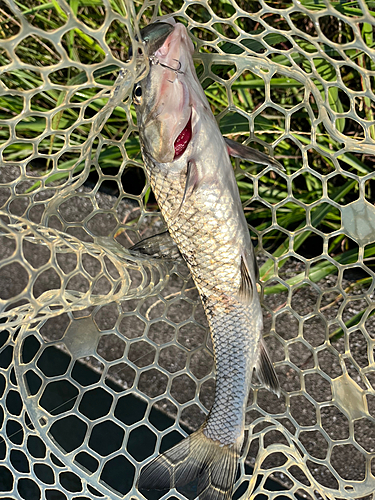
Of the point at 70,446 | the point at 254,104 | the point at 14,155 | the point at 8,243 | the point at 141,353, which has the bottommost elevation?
the point at 70,446

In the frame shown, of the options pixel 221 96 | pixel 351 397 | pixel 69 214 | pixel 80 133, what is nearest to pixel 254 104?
pixel 221 96

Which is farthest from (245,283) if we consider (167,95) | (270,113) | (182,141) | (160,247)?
(270,113)

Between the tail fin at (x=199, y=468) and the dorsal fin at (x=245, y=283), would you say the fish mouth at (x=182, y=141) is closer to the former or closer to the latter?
the dorsal fin at (x=245, y=283)

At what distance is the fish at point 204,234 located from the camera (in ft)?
3.90

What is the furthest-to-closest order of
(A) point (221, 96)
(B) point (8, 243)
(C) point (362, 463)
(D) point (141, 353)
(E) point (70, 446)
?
(B) point (8, 243) → (A) point (221, 96) → (D) point (141, 353) → (E) point (70, 446) → (C) point (362, 463)

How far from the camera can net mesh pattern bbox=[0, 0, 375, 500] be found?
1.43m

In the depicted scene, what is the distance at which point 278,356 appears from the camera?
1779mm

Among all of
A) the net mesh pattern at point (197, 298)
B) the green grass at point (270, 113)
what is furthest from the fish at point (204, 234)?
the green grass at point (270, 113)

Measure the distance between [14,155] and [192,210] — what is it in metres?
1.23

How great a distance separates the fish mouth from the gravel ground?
1.78 ft

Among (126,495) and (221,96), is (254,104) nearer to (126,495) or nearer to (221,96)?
(221,96)

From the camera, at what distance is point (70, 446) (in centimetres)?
173

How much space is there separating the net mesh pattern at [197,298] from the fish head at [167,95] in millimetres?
73

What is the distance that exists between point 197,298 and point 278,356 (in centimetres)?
37
